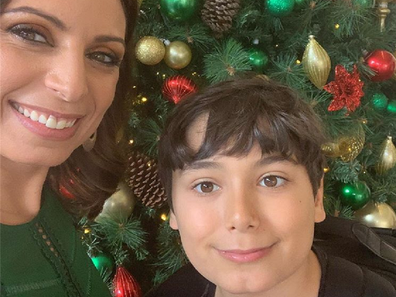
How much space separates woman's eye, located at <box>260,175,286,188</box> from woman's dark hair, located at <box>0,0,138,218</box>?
0.31 metres

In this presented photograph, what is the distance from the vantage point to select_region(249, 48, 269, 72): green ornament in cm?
100

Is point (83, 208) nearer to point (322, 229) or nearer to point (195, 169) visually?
point (195, 169)

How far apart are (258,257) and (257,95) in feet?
0.89

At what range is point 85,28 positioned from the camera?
0.55 metres

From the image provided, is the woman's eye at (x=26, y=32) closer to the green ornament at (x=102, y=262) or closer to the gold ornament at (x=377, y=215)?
the green ornament at (x=102, y=262)

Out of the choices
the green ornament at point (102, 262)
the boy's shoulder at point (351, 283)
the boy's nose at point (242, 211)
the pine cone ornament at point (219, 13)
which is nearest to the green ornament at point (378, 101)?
the pine cone ornament at point (219, 13)

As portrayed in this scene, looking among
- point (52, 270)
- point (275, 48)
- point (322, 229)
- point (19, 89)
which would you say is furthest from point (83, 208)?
point (275, 48)

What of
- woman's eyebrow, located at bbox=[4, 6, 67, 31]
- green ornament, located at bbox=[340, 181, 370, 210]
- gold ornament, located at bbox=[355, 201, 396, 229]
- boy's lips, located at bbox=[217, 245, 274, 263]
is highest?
woman's eyebrow, located at bbox=[4, 6, 67, 31]

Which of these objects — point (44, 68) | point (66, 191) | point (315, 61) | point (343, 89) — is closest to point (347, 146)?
point (343, 89)

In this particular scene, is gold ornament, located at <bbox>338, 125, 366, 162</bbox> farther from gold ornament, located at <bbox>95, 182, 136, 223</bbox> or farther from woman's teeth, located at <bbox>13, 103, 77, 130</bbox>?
woman's teeth, located at <bbox>13, 103, 77, 130</bbox>

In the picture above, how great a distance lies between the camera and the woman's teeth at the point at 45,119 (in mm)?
547

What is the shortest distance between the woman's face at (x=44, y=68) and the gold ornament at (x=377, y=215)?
996mm

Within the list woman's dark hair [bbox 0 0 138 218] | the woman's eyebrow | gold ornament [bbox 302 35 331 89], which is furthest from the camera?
gold ornament [bbox 302 35 331 89]

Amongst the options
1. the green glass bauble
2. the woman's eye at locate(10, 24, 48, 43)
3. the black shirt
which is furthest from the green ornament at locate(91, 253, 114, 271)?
the green glass bauble
